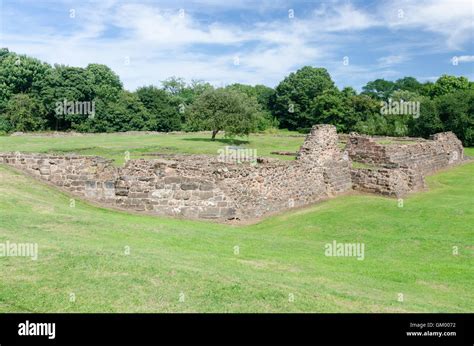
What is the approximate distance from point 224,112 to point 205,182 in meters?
27.1

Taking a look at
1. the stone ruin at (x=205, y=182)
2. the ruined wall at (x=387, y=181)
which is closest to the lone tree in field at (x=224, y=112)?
the stone ruin at (x=205, y=182)

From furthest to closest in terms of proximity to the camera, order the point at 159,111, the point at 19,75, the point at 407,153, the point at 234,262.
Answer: the point at 159,111
the point at 19,75
the point at 407,153
the point at 234,262

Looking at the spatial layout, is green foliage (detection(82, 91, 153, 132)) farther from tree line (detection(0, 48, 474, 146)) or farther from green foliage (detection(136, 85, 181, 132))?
green foliage (detection(136, 85, 181, 132))

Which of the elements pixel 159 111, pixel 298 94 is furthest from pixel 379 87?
A: pixel 159 111

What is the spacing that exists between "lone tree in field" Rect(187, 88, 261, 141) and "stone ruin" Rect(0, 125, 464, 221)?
64.6ft

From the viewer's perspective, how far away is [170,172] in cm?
1916

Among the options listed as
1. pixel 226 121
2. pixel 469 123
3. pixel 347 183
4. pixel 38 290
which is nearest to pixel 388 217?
pixel 347 183

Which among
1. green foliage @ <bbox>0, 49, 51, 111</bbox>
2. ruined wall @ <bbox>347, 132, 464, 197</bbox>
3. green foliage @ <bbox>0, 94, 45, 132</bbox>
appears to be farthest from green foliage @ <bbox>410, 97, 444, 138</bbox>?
green foliage @ <bbox>0, 49, 51, 111</bbox>

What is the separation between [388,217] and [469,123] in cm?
3388

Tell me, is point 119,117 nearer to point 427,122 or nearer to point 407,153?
point 427,122

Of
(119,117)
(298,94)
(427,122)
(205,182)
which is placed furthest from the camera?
(298,94)

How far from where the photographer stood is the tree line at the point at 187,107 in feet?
151

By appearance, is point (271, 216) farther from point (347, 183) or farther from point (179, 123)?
point (179, 123)

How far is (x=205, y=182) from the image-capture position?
738 inches
